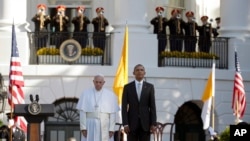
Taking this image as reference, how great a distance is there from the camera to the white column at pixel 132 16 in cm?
3547

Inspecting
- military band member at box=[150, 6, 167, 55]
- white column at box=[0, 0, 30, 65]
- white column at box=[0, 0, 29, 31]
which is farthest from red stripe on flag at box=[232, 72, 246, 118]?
white column at box=[0, 0, 29, 31]

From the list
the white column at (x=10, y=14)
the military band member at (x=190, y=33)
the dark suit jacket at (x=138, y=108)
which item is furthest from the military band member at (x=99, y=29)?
the dark suit jacket at (x=138, y=108)

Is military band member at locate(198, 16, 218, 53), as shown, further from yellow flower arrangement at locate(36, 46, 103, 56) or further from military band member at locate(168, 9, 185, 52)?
yellow flower arrangement at locate(36, 46, 103, 56)

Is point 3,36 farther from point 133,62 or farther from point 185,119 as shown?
point 185,119

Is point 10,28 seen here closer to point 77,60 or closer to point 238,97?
point 77,60

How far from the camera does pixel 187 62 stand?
3622 centimetres

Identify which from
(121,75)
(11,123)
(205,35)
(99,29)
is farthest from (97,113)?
(205,35)

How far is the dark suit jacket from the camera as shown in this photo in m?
21.1

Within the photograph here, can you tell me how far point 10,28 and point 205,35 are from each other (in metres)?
6.77

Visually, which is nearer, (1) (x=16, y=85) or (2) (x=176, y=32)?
(1) (x=16, y=85)

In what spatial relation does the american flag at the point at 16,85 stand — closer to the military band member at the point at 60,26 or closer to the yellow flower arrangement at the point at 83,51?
the yellow flower arrangement at the point at 83,51

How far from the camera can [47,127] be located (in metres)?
28.4

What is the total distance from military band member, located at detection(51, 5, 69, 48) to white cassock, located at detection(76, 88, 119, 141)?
13934 mm

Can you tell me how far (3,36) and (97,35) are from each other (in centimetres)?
315
